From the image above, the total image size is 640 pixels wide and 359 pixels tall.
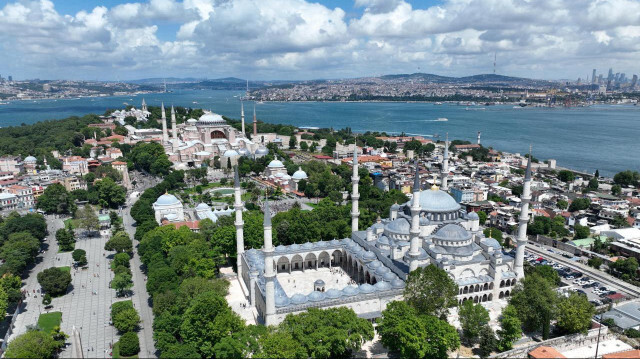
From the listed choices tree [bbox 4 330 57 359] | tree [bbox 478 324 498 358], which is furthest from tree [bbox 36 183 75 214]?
tree [bbox 478 324 498 358]

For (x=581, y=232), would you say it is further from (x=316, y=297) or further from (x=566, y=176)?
(x=316, y=297)

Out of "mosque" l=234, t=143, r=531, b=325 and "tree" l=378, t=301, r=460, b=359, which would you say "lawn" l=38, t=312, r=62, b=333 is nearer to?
"mosque" l=234, t=143, r=531, b=325

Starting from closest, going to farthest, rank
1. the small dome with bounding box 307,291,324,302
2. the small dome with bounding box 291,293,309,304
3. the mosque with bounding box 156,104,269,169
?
1. the small dome with bounding box 291,293,309,304
2. the small dome with bounding box 307,291,324,302
3. the mosque with bounding box 156,104,269,169

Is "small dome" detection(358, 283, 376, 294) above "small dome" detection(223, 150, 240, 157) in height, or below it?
below

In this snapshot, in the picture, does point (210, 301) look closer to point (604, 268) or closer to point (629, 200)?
point (604, 268)

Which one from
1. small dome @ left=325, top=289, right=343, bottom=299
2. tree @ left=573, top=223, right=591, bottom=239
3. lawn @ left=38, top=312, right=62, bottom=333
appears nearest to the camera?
small dome @ left=325, top=289, right=343, bottom=299

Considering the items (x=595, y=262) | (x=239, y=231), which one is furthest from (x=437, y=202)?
(x=595, y=262)

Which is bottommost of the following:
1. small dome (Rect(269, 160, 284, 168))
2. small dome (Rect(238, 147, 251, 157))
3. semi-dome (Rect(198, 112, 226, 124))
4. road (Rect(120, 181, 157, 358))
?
road (Rect(120, 181, 157, 358))

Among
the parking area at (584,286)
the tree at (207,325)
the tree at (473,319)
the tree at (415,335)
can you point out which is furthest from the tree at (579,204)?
the tree at (207,325)
